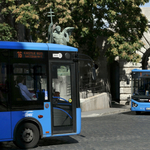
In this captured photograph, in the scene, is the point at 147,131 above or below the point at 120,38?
below

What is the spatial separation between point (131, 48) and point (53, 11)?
18.7 ft

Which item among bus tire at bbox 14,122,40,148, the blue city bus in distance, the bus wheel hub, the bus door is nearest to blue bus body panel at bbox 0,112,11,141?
the blue city bus in distance

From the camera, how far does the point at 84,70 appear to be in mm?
27594

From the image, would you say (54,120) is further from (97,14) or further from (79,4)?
(97,14)

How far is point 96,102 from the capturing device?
23.6 m

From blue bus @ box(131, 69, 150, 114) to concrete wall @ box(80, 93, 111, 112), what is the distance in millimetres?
3198

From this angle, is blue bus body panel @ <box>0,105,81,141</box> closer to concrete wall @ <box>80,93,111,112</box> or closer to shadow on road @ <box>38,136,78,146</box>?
shadow on road @ <box>38,136,78,146</box>

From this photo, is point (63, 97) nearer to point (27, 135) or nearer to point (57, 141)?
point (27, 135)

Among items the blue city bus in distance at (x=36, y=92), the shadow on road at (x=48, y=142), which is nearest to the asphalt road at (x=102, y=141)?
the shadow on road at (x=48, y=142)

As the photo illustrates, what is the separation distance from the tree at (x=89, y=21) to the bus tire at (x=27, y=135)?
12052 mm

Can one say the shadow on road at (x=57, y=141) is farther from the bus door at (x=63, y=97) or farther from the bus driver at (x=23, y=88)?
the bus driver at (x=23, y=88)

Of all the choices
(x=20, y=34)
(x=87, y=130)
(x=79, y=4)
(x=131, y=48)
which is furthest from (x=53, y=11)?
(x=87, y=130)

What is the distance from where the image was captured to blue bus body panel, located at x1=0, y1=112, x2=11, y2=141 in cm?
898

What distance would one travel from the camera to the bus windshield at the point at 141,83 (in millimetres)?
19594
